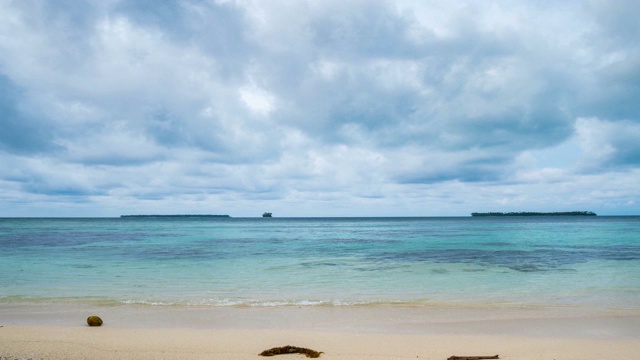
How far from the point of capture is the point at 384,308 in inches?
539

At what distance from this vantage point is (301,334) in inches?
402

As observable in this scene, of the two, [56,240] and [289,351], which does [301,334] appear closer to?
[289,351]

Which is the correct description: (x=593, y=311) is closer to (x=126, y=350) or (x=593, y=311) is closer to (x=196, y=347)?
(x=196, y=347)

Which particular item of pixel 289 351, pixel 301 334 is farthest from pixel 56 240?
pixel 289 351

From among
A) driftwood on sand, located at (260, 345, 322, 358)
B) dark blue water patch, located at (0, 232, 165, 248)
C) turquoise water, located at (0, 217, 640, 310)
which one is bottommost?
dark blue water patch, located at (0, 232, 165, 248)

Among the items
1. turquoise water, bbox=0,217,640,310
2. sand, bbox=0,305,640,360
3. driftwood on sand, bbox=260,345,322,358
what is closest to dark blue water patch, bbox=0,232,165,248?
turquoise water, bbox=0,217,640,310

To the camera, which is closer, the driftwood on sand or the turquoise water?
the driftwood on sand

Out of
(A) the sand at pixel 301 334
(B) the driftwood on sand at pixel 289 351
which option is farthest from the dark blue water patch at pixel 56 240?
(B) the driftwood on sand at pixel 289 351

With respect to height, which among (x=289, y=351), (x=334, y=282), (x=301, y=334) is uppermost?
(x=289, y=351)

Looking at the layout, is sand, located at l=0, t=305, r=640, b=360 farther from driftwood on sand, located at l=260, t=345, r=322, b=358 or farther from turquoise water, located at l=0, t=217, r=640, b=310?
turquoise water, located at l=0, t=217, r=640, b=310

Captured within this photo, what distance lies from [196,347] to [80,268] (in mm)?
19121

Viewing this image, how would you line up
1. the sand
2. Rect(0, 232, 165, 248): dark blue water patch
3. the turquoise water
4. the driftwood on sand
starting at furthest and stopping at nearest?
Rect(0, 232, 165, 248): dark blue water patch → the turquoise water → the sand → the driftwood on sand

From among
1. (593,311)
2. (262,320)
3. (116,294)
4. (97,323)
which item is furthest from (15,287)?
(593,311)

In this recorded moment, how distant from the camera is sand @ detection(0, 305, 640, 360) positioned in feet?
27.9
